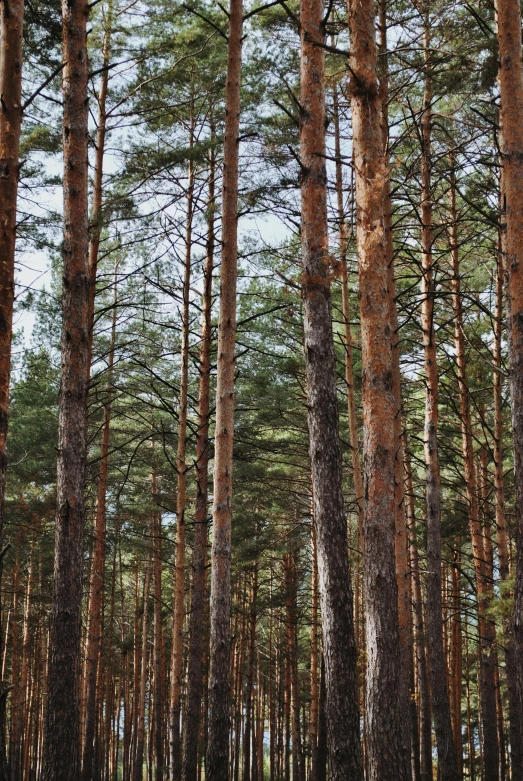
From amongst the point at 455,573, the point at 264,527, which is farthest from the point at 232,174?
the point at 455,573

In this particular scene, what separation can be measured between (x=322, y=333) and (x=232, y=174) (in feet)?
13.1

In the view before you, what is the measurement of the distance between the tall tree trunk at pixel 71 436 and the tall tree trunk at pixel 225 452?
1.90 meters

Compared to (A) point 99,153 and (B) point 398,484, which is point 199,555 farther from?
(A) point 99,153

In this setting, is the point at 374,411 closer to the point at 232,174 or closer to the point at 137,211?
the point at 232,174

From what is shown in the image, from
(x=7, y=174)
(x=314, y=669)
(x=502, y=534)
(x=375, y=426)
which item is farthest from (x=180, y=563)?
(x=7, y=174)

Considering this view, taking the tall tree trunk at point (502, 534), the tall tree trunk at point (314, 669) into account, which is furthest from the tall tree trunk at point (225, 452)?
the tall tree trunk at point (314, 669)

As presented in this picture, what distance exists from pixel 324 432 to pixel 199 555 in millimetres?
6020

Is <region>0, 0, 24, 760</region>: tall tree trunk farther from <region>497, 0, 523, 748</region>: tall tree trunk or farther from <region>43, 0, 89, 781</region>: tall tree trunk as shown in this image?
<region>497, 0, 523, 748</region>: tall tree trunk

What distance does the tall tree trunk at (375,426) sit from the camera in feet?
18.5

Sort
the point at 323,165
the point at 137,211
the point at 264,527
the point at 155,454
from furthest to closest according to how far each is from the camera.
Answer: the point at 264,527 < the point at 155,454 < the point at 137,211 < the point at 323,165

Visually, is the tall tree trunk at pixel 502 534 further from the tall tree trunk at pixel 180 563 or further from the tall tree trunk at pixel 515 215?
the tall tree trunk at pixel 180 563

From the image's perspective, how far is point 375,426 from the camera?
6.13 metres

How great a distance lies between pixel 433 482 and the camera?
1161cm

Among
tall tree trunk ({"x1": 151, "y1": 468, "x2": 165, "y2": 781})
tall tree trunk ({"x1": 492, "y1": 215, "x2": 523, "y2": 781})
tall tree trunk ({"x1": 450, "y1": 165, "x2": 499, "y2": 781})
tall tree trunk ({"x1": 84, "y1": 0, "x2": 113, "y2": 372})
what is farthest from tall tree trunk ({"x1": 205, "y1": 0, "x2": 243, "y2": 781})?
tall tree trunk ({"x1": 151, "y1": 468, "x2": 165, "y2": 781})
